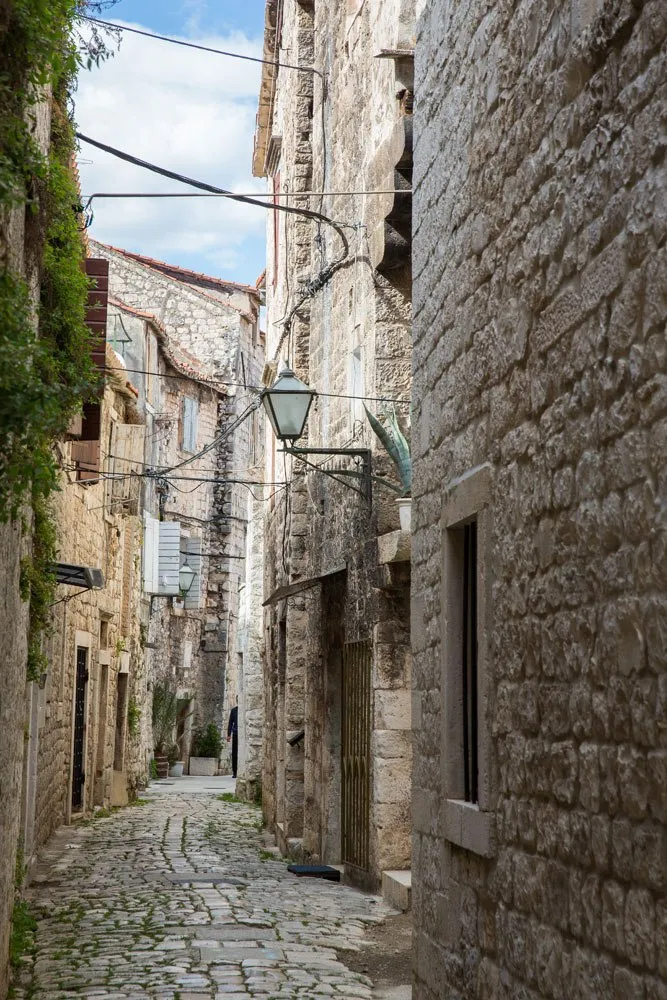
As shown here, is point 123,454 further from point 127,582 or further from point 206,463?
point 206,463

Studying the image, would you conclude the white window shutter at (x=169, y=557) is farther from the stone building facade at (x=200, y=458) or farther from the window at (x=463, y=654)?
the window at (x=463, y=654)

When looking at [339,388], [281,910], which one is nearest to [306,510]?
[339,388]

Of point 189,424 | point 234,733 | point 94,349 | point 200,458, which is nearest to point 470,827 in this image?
point 94,349

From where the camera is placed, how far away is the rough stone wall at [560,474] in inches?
135

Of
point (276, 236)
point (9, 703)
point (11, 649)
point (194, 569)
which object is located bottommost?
point (9, 703)

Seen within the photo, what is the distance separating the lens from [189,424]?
1278 inches

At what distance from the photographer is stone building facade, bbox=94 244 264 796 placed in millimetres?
30938

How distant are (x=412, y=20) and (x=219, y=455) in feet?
80.1

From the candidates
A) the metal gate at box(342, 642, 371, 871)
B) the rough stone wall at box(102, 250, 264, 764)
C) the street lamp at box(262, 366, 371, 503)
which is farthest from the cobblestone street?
the rough stone wall at box(102, 250, 264, 764)

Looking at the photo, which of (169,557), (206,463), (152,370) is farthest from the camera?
(206,463)

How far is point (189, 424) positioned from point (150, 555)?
821 centimetres

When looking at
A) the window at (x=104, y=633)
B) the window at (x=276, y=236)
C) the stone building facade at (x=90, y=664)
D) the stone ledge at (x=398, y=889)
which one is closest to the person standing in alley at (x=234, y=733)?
the stone building facade at (x=90, y=664)

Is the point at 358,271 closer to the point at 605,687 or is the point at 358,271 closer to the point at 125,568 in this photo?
the point at 605,687

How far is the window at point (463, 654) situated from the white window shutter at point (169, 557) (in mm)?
19342
